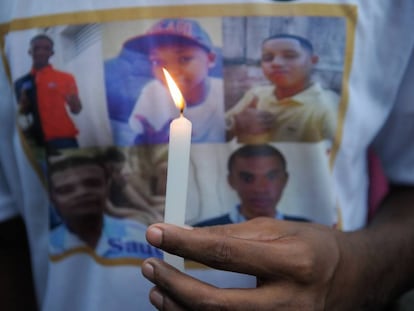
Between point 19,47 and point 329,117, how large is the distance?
0.42 m

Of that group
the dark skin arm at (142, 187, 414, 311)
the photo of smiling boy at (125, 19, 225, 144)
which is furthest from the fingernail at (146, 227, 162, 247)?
the photo of smiling boy at (125, 19, 225, 144)

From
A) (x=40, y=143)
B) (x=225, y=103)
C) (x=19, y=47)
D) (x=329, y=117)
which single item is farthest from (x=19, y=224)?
(x=329, y=117)

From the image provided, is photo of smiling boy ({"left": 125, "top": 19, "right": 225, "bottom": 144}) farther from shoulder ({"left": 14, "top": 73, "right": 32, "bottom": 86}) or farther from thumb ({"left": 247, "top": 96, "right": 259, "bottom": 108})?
shoulder ({"left": 14, "top": 73, "right": 32, "bottom": 86})

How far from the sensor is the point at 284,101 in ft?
2.03

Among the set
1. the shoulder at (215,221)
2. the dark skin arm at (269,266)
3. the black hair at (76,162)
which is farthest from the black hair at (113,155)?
the dark skin arm at (269,266)

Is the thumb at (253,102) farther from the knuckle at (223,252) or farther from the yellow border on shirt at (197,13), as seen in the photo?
the knuckle at (223,252)

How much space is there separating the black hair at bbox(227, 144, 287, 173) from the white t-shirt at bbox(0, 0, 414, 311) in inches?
0.4

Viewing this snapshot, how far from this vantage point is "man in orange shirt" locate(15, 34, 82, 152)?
602mm

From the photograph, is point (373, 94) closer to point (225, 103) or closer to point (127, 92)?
point (225, 103)

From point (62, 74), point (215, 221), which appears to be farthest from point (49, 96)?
point (215, 221)

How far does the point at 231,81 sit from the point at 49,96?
0.24 metres

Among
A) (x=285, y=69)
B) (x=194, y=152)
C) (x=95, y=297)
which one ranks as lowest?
(x=95, y=297)

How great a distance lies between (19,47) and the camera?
61cm

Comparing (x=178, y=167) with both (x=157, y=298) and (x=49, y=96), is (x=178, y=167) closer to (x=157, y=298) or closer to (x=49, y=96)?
(x=157, y=298)
